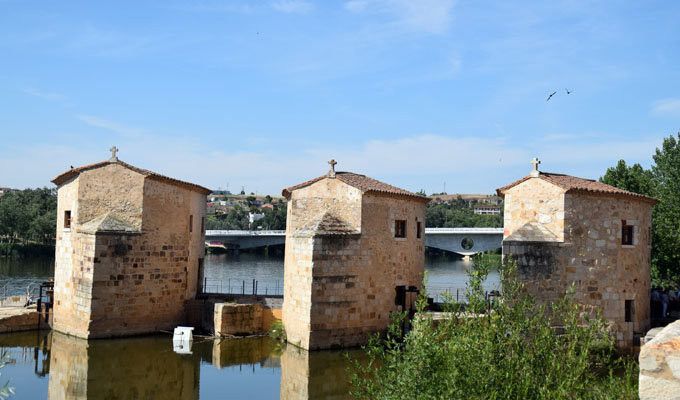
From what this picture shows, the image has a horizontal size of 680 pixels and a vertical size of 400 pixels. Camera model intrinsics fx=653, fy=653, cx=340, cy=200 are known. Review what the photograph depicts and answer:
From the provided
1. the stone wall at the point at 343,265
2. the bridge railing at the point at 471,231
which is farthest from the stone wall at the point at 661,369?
the bridge railing at the point at 471,231

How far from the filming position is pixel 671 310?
71.9 ft

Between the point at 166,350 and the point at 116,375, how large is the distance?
8.97ft

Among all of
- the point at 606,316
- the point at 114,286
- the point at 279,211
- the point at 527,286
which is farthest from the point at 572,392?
the point at 279,211

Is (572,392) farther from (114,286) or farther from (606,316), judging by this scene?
(114,286)

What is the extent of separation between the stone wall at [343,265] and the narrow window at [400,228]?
15 cm

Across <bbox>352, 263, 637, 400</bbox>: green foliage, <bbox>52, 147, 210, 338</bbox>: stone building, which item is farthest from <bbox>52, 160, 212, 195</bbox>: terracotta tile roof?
<bbox>352, 263, 637, 400</bbox>: green foliage

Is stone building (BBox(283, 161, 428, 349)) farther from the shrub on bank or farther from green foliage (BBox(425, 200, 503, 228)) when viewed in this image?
green foliage (BBox(425, 200, 503, 228))

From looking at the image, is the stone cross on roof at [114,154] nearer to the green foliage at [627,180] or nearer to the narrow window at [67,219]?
the narrow window at [67,219]

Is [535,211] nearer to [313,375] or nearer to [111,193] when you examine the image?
[313,375]

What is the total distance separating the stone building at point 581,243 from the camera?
17859mm

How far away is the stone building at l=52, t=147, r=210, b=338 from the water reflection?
0.83 meters

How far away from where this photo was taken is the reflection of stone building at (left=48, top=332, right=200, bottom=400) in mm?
15602

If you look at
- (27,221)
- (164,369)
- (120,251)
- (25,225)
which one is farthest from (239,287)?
(25,225)

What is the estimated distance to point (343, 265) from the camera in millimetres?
19953
